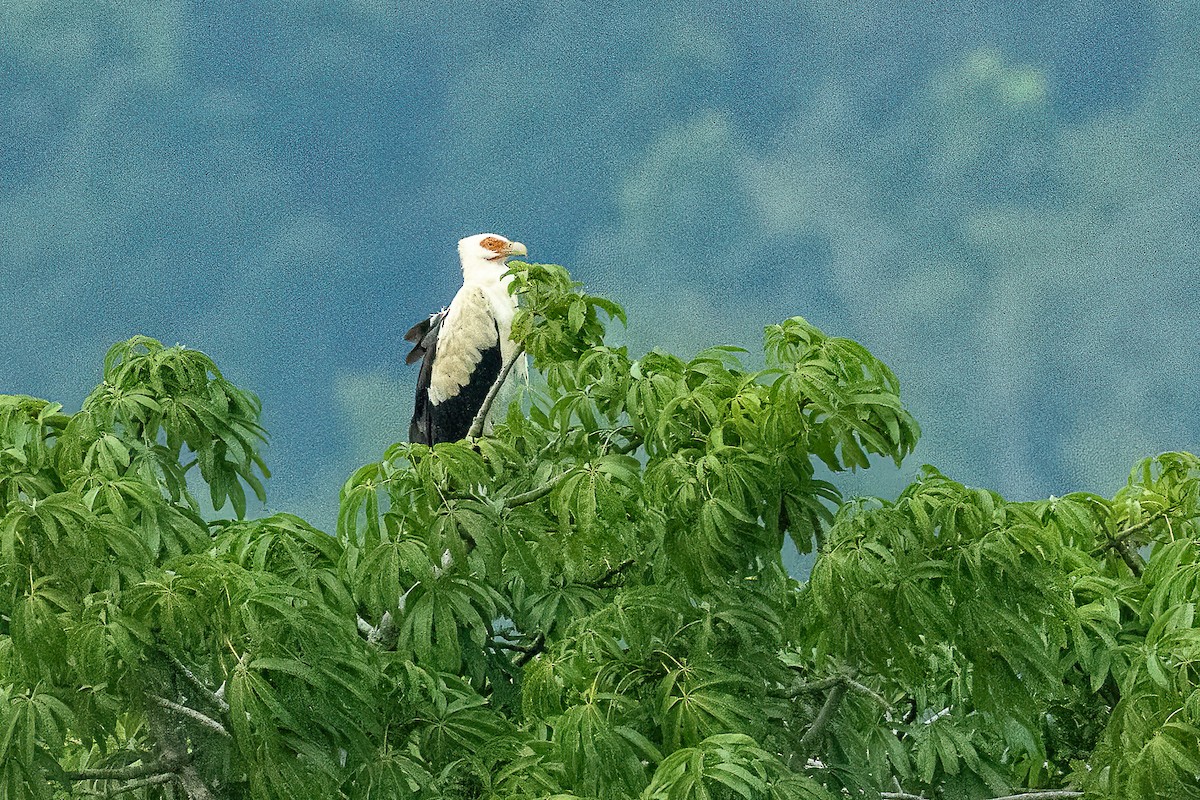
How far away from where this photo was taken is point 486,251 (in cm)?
1263

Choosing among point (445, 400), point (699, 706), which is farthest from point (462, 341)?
point (699, 706)

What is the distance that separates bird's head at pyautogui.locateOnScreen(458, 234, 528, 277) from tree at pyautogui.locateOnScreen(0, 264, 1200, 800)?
466 cm

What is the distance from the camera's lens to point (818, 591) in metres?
6.16

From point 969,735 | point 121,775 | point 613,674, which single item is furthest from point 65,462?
point 969,735

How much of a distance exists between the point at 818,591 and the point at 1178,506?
2.96m

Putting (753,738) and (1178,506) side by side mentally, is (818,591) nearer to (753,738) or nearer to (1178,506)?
(753,738)

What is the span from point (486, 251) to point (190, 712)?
6574 millimetres

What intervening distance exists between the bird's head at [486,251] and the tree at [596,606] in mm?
4657

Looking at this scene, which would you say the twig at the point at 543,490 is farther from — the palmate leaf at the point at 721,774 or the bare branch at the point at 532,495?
the palmate leaf at the point at 721,774

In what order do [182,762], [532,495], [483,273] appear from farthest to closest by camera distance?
[483,273] < [532,495] < [182,762]

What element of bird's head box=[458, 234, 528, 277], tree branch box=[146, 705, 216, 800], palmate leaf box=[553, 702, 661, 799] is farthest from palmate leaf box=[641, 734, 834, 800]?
bird's head box=[458, 234, 528, 277]

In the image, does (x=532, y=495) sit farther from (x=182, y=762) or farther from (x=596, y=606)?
(x=182, y=762)

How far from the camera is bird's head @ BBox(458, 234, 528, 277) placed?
1253cm

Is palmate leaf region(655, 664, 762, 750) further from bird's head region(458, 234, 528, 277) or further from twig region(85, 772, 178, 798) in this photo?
bird's head region(458, 234, 528, 277)
